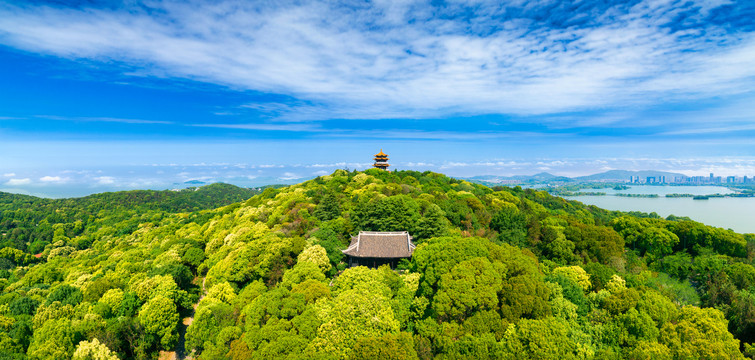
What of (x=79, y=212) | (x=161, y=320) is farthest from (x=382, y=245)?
(x=79, y=212)

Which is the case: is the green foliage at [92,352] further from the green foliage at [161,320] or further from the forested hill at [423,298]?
the green foliage at [161,320]

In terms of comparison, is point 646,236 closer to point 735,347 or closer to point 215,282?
point 735,347

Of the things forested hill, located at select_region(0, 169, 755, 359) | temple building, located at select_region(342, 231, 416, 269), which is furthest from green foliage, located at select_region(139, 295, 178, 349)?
temple building, located at select_region(342, 231, 416, 269)

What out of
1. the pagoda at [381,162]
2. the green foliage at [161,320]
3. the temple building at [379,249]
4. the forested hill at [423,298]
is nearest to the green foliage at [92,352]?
the forested hill at [423,298]

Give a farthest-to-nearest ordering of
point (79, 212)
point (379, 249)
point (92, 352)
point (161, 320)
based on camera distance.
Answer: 1. point (79, 212)
2. point (379, 249)
3. point (161, 320)
4. point (92, 352)

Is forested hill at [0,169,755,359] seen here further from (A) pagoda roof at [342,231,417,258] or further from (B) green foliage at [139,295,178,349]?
(A) pagoda roof at [342,231,417,258]

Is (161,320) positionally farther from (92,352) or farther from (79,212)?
(79,212)

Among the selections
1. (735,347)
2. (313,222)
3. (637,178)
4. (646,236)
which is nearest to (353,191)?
(313,222)
